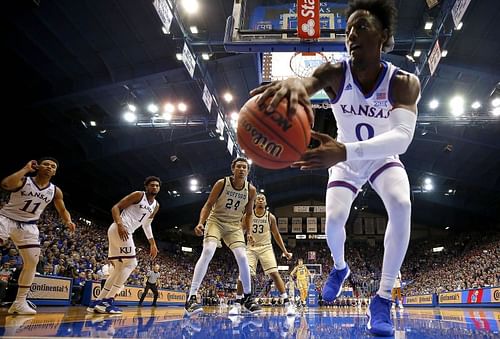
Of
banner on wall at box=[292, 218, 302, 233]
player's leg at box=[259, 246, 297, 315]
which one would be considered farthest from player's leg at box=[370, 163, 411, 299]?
banner on wall at box=[292, 218, 302, 233]

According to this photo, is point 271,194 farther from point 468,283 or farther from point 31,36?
point 31,36

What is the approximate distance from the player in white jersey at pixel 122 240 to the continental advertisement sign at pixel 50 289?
9.90ft

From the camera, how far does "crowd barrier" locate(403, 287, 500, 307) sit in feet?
36.0

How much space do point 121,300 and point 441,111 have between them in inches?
500

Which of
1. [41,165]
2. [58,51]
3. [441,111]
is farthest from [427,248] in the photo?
[41,165]

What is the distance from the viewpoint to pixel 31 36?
1079cm

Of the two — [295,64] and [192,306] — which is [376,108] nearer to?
[192,306]

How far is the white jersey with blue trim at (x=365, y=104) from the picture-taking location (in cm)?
234

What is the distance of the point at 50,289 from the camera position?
8.07 m

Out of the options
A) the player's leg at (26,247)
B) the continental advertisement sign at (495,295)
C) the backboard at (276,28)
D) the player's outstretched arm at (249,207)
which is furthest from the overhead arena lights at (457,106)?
the player's leg at (26,247)

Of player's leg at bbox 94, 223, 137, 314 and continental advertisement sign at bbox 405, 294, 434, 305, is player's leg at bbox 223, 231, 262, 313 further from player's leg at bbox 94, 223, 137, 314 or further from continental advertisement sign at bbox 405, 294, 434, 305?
continental advertisement sign at bbox 405, 294, 434, 305

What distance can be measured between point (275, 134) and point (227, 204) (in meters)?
3.32

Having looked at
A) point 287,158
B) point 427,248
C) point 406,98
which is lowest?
point 287,158

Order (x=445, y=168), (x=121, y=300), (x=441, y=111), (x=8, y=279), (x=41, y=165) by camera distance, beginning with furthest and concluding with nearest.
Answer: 1. (x=445, y=168)
2. (x=441, y=111)
3. (x=121, y=300)
4. (x=8, y=279)
5. (x=41, y=165)
